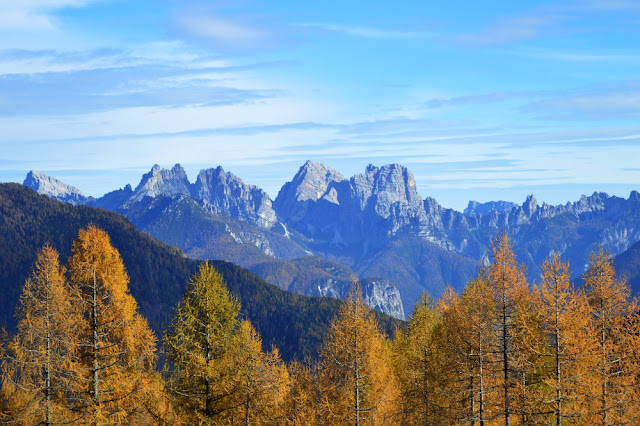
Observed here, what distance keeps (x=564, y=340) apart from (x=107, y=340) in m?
26.0

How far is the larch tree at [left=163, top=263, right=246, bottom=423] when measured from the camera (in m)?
36.3

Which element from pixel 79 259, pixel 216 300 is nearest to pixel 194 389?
pixel 216 300

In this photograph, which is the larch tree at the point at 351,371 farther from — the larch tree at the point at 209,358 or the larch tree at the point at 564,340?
the larch tree at the point at 564,340

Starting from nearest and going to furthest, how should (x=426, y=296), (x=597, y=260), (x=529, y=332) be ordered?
(x=529, y=332)
(x=597, y=260)
(x=426, y=296)

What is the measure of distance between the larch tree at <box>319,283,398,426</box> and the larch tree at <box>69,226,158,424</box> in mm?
10333

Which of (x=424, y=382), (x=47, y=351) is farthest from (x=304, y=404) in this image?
(x=47, y=351)

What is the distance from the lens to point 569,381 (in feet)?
109

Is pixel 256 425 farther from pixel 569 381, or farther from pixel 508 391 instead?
pixel 569 381

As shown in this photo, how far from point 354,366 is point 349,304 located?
3381mm

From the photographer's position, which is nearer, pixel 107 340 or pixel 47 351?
pixel 47 351

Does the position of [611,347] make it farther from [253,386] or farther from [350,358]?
[253,386]

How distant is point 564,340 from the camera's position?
107 feet

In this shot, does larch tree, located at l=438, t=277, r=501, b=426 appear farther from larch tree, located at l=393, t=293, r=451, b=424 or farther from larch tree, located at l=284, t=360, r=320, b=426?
larch tree, located at l=284, t=360, r=320, b=426

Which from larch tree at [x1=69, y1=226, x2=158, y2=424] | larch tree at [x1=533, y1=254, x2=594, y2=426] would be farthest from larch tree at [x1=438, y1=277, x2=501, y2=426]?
larch tree at [x1=69, y1=226, x2=158, y2=424]
